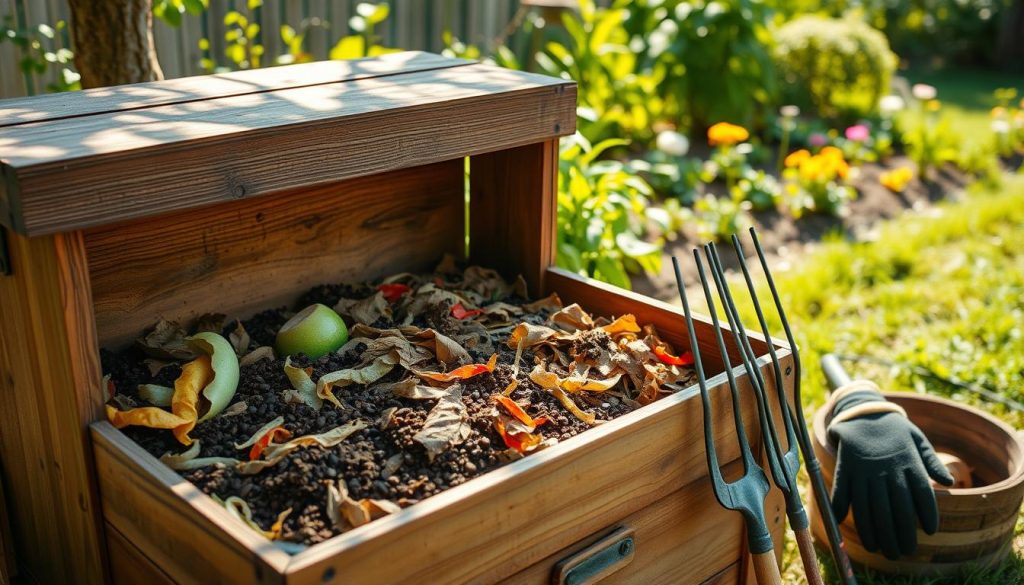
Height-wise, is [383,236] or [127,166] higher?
[127,166]

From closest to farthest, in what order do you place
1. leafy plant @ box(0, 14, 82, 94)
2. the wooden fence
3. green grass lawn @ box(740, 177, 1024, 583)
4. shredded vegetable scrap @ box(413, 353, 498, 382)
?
shredded vegetable scrap @ box(413, 353, 498, 382) → leafy plant @ box(0, 14, 82, 94) → green grass lawn @ box(740, 177, 1024, 583) → the wooden fence

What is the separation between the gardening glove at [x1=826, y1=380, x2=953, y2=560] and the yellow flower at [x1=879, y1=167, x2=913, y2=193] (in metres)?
3.69

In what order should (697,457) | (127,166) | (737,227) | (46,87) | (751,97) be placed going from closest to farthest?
(127,166), (697,457), (46,87), (737,227), (751,97)

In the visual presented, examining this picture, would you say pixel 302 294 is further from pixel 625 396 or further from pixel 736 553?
pixel 736 553

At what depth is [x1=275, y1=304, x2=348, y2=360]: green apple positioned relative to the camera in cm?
215

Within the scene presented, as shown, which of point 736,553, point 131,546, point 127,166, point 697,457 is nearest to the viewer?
point 127,166

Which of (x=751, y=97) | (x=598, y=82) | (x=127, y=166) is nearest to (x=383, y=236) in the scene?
(x=127, y=166)

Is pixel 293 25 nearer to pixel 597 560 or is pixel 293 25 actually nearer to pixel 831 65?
pixel 597 560

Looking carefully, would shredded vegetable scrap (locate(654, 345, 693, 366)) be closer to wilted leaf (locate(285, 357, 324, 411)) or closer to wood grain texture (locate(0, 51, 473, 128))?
wilted leaf (locate(285, 357, 324, 411))

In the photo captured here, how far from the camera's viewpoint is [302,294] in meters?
2.41

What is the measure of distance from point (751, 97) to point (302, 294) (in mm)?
4654

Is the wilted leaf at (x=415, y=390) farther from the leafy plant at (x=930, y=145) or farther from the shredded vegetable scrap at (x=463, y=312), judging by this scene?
the leafy plant at (x=930, y=145)

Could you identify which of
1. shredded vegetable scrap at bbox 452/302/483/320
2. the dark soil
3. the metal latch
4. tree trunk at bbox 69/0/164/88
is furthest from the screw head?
the dark soil

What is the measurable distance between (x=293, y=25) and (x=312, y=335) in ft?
10.3
